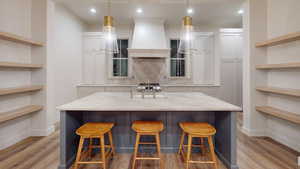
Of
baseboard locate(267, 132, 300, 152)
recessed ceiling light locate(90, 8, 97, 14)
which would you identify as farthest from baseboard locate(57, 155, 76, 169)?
recessed ceiling light locate(90, 8, 97, 14)

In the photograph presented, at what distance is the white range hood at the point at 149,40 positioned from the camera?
3896 mm

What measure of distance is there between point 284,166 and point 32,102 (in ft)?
12.9

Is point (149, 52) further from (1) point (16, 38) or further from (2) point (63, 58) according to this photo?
(1) point (16, 38)

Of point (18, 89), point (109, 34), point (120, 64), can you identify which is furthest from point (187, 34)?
point (120, 64)

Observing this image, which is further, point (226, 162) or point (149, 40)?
point (149, 40)

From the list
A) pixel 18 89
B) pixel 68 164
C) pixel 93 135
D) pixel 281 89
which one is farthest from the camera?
pixel 281 89

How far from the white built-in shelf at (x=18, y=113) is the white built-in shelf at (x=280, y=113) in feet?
12.7

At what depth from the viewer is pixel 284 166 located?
1.90 meters

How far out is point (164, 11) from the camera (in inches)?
158

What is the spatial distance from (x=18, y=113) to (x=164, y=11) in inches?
146

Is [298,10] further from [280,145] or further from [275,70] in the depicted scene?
[280,145]

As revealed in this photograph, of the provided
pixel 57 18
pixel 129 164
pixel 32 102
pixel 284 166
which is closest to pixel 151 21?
pixel 57 18

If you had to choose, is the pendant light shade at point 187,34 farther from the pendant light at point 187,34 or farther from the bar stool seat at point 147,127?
the bar stool seat at point 147,127

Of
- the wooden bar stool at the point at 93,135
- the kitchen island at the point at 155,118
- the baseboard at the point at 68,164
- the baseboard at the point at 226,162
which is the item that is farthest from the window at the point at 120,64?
the baseboard at the point at 226,162
